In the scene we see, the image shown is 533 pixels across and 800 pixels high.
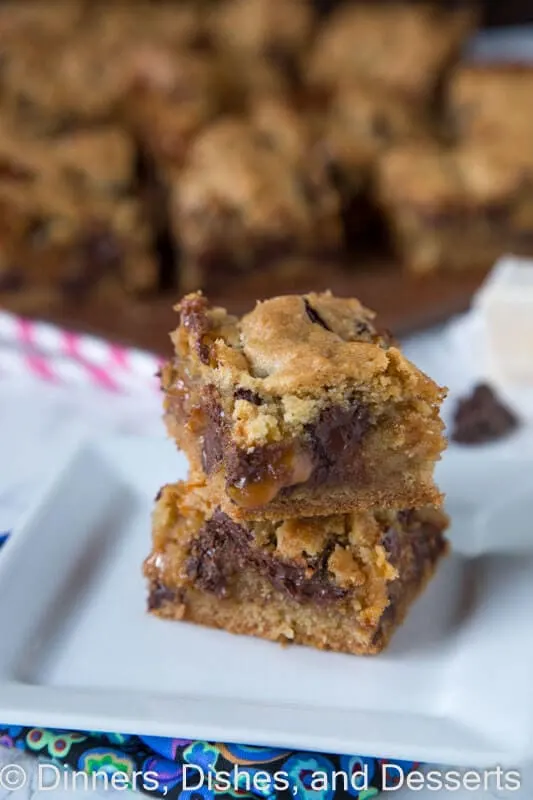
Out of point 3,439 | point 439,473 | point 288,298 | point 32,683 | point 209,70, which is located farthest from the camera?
point 209,70

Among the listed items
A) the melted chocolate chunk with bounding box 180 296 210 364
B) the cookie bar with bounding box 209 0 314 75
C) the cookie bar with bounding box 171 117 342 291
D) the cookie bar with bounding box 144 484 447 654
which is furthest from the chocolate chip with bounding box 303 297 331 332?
the cookie bar with bounding box 209 0 314 75

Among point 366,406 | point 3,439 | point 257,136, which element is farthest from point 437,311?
point 366,406

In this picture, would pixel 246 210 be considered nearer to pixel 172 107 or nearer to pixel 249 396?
pixel 172 107

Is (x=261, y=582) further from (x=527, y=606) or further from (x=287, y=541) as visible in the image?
(x=527, y=606)

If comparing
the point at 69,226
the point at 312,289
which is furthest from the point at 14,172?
the point at 312,289

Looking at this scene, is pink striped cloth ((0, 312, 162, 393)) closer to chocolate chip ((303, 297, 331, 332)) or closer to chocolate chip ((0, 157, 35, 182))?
chocolate chip ((0, 157, 35, 182))

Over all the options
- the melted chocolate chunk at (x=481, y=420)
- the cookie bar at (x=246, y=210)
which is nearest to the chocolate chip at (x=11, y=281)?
the cookie bar at (x=246, y=210)
